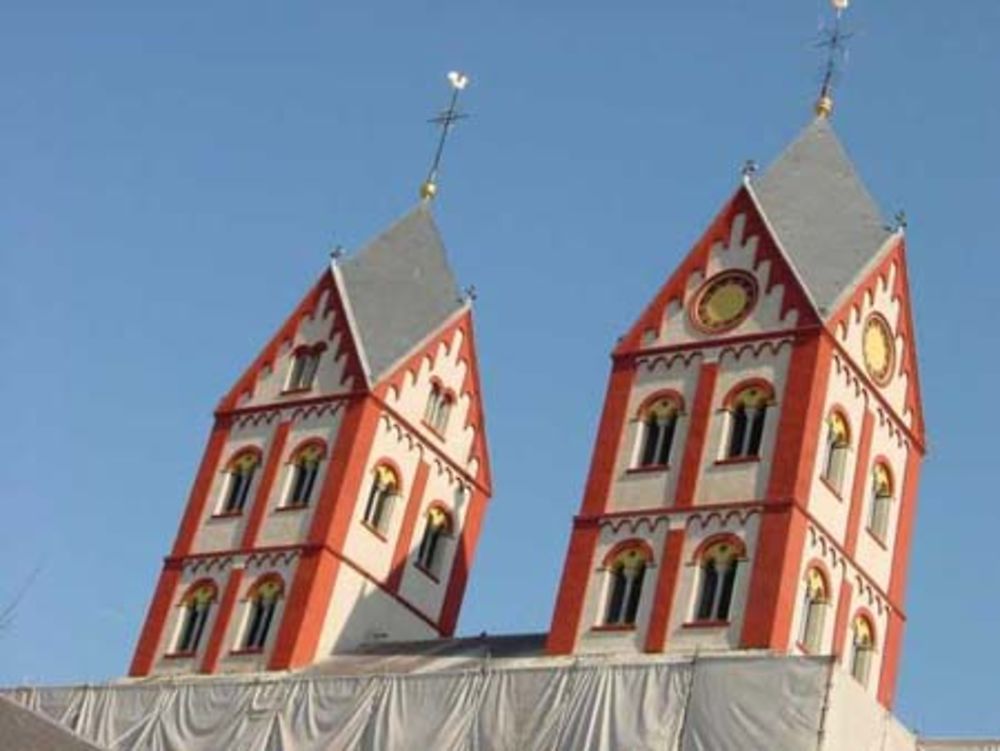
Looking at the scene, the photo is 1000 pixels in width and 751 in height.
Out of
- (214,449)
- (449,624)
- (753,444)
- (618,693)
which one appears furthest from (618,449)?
(214,449)

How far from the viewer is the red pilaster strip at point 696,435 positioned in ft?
157

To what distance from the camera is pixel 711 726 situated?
1678 inches

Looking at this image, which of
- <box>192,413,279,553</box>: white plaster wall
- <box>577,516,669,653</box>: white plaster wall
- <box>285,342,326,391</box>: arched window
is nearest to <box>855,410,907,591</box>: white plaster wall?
<box>577,516,669,653</box>: white plaster wall

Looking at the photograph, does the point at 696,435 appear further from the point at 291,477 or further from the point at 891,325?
the point at 291,477

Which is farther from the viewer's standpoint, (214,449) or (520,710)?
(214,449)

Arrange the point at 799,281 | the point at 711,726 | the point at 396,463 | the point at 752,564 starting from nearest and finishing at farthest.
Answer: the point at 711,726, the point at 752,564, the point at 799,281, the point at 396,463

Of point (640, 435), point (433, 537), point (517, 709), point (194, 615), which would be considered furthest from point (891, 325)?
point (194, 615)

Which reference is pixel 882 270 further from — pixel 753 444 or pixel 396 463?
pixel 396 463

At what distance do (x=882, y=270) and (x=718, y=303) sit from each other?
4628mm

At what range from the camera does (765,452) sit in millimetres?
47281

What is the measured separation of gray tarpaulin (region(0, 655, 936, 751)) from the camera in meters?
41.8

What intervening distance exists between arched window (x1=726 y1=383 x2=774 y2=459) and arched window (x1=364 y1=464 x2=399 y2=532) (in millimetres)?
13026

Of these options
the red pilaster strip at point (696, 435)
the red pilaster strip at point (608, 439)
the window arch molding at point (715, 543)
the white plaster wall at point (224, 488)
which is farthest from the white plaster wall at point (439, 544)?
the window arch molding at point (715, 543)

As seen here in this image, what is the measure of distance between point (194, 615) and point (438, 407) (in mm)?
9914
